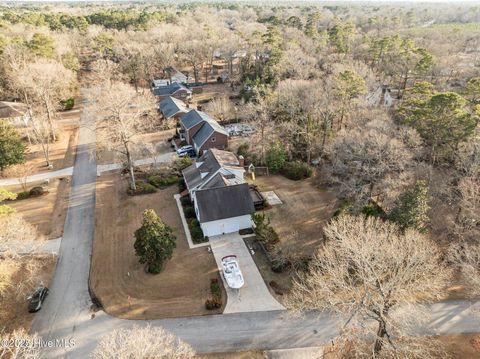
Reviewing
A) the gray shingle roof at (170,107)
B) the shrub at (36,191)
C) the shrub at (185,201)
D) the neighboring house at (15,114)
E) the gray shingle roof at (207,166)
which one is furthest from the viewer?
the gray shingle roof at (170,107)

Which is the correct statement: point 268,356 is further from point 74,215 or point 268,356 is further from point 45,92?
point 45,92

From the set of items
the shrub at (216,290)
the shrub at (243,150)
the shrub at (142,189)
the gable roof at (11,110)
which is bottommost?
the shrub at (216,290)

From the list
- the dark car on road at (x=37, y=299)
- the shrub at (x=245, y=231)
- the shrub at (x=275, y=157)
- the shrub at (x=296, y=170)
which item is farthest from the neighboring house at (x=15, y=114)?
the shrub at (x=245, y=231)

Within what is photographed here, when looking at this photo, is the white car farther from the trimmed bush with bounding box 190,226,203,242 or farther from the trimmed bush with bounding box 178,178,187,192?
the trimmed bush with bounding box 178,178,187,192

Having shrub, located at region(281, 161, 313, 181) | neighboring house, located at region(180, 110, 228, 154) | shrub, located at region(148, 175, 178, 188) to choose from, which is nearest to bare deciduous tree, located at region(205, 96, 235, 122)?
neighboring house, located at region(180, 110, 228, 154)

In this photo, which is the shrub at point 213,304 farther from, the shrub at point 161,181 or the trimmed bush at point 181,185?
the shrub at point 161,181

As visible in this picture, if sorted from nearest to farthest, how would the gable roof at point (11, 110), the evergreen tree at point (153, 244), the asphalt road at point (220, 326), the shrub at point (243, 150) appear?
the asphalt road at point (220, 326) → the evergreen tree at point (153, 244) → the shrub at point (243, 150) → the gable roof at point (11, 110)

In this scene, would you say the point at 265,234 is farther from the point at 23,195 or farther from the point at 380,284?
the point at 23,195
